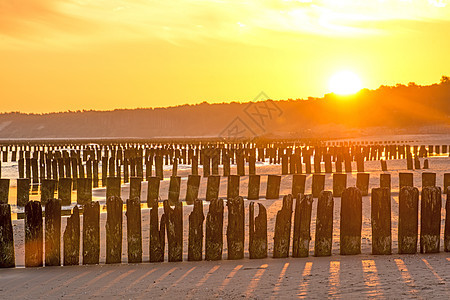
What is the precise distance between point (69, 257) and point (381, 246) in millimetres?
3682

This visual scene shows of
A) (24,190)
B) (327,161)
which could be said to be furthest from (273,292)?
(327,161)

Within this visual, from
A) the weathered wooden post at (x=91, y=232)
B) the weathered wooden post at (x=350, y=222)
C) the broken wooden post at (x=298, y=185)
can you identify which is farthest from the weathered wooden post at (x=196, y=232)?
the broken wooden post at (x=298, y=185)

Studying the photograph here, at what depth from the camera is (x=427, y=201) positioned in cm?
714

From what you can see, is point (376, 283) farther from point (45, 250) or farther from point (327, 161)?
point (327, 161)

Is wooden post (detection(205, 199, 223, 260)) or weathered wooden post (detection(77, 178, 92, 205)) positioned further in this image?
weathered wooden post (detection(77, 178, 92, 205))

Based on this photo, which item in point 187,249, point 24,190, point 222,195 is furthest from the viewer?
point 222,195

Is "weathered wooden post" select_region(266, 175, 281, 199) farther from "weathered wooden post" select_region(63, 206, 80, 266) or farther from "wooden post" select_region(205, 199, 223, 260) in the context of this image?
"weathered wooden post" select_region(63, 206, 80, 266)

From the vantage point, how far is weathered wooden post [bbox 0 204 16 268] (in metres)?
7.02

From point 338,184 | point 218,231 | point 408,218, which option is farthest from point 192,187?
point 408,218

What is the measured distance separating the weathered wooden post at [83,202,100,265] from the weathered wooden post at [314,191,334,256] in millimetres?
2566

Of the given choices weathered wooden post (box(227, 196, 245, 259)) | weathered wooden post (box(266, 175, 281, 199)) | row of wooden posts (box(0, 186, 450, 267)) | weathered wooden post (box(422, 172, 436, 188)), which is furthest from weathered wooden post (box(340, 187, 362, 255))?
weathered wooden post (box(266, 175, 281, 199))

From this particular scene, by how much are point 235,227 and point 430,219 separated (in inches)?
90.9

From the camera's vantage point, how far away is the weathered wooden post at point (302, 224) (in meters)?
6.95

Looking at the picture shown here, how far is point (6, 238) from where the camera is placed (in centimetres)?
712
